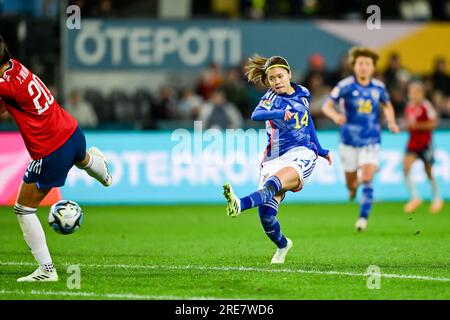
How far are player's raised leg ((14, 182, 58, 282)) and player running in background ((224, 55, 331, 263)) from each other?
2.29 meters

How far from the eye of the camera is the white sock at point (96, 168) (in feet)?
33.6

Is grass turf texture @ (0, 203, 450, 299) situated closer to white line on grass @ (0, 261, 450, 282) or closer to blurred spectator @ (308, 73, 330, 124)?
white line on grass @ (0, 261, 450, 282)

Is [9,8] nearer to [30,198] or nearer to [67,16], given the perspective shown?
[67,16]

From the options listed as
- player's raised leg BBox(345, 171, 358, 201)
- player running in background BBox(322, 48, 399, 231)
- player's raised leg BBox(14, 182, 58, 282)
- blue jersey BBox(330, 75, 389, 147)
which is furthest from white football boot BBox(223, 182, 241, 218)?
player's raised leg BBox(345, 171, 358, 201)

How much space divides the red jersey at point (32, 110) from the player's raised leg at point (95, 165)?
74cm

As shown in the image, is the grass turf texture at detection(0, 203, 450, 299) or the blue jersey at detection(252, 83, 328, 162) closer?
the grass turf texture at detection(0, 203, 450, 299)

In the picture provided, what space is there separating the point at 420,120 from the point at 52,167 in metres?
10.9

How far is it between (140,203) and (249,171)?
2.24m

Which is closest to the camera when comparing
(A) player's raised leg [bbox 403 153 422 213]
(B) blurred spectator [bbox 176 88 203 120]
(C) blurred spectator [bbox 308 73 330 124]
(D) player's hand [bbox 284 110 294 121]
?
(D) player's hand [bbox 284 110 294 121]

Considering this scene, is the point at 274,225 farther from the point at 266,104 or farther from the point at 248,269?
the point at 266,104

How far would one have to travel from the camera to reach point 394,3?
25719 millimetres

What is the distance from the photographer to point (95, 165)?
406 inches

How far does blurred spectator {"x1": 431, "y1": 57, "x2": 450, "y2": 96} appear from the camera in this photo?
23156mm

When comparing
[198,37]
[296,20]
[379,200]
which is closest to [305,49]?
[296,20]
